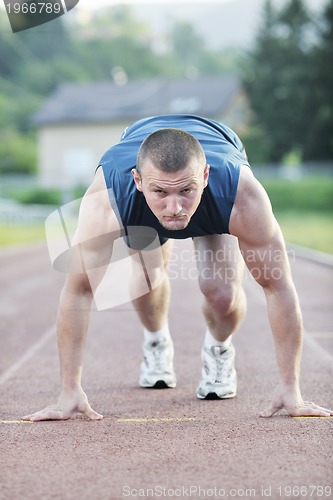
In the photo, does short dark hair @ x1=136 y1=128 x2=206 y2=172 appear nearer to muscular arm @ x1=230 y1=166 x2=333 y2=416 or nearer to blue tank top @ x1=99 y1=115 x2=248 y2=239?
blue tank top @ x1=99 y1=115 x2=248 y2=239

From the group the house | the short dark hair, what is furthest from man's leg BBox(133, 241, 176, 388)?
the house

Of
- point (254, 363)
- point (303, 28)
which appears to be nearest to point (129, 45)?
point (303, 28)

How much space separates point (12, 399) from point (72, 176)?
50.4 meters

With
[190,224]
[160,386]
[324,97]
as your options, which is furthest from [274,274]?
[324,97]

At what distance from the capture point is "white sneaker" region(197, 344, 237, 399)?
210 inches

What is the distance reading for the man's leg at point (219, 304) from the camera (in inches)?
197

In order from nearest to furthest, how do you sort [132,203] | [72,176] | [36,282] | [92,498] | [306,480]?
[92,498] < [306,480] < [132,203] < [36,282] < [72,176]

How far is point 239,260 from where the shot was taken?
5.14m

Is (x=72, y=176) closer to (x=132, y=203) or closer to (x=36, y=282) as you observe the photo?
(x=36, y=282)

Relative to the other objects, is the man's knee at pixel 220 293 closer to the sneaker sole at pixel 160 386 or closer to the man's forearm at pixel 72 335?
the man's forearm at pixel 72 335

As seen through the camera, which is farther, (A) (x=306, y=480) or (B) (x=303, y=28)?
(B) (x=303, y=28)

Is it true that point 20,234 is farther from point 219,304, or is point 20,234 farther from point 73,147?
point 73,147

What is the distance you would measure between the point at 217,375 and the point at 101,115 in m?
53.7

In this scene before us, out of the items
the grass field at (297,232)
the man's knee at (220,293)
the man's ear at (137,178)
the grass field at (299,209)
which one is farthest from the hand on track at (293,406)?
the grass field at (299,209)
